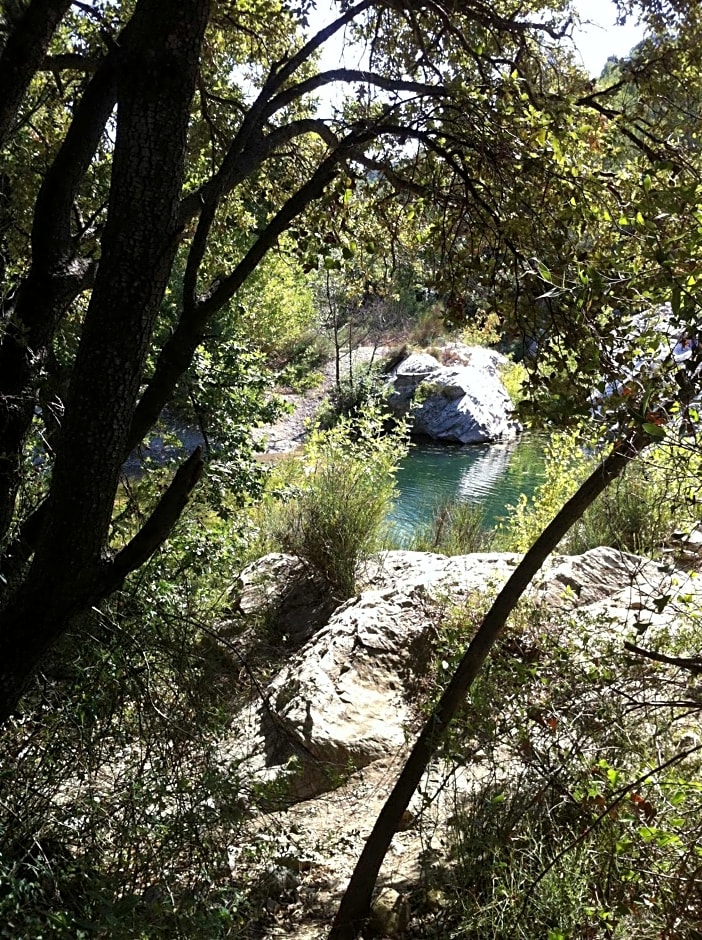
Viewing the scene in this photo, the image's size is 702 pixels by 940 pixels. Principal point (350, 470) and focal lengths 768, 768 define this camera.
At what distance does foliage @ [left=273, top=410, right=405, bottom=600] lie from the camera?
682cm

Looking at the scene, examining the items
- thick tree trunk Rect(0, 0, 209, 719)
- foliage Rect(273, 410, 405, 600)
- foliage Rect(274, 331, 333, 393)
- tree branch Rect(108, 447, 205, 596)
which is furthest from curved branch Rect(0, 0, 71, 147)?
foliage Rect(274, 331, 333, 393)

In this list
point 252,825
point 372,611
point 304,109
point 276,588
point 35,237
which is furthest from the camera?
point 276,588

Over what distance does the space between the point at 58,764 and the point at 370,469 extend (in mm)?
5018

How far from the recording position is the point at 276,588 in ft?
22.6

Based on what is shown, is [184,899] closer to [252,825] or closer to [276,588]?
[252,825]

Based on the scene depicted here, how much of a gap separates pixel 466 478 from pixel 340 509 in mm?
9253

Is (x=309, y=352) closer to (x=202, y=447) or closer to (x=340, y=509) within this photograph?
(x=340, y=509)

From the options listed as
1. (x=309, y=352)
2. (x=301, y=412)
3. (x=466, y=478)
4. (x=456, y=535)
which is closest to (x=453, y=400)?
(x=301, y=412)

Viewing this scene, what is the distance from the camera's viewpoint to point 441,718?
2.85 m

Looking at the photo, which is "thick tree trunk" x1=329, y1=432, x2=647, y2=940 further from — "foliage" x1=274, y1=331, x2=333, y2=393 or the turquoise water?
"foliage" x1=274, y1=331, x2=333, y2=393

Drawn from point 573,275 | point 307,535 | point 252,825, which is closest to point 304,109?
point 307,535

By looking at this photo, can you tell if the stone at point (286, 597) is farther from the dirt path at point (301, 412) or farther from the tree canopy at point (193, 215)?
the dirt path at point (301, 412)

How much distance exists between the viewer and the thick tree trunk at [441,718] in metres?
2.73

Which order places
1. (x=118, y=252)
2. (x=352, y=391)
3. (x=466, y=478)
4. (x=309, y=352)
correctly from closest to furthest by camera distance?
(x=118, y=252)
(x=466, y=478)
(x=352, y=391)
(x=309, y=352)
